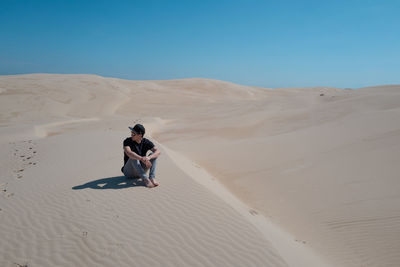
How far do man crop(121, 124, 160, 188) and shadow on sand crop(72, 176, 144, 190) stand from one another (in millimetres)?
220

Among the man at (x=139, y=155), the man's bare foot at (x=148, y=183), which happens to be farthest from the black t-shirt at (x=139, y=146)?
the man's bare foot at (x=148, y=183)

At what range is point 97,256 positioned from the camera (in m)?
3.41

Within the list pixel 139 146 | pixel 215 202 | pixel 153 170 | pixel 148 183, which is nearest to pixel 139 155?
pixel 139 146

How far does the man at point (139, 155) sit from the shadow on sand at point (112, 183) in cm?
22

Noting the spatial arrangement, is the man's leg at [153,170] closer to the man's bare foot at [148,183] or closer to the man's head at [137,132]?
the man's bare foot at [148,183]

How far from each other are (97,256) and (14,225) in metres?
1.86

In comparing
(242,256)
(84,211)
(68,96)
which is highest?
(68,96)

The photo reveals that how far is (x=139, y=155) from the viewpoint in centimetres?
543

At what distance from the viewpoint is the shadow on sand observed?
5574 mm

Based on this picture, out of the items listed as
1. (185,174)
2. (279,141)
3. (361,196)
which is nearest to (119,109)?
(279,141)

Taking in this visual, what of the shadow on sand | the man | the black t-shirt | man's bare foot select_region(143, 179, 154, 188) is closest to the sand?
the shadow on sand

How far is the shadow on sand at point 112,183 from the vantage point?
557cm

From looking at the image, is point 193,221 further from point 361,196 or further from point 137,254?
point 361,196

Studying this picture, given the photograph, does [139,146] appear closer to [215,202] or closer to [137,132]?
[137,132]
